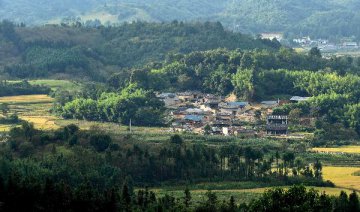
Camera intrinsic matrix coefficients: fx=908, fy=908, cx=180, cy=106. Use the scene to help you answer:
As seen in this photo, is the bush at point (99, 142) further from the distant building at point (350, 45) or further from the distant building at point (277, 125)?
the distant building at point (350, 45)

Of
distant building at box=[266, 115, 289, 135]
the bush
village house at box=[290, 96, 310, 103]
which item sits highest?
village house at box=[290, 96, 310, 103]

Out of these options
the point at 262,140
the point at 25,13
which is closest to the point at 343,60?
the point at 262,140

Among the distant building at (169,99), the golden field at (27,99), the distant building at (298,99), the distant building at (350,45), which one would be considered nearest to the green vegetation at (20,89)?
the golden field at (27,99)

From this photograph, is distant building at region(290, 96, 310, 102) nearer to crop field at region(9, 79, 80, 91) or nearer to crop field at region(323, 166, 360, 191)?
crop field at region(323, 166, 360, 191)

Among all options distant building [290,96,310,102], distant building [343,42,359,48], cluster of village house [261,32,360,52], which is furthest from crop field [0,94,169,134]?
distant building [343,42,359,48]

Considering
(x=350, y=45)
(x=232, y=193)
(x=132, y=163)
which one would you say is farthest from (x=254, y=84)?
(x=350, y=45)
